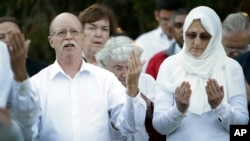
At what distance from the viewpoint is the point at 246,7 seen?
13.4 m

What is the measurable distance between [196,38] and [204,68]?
0.87 ft

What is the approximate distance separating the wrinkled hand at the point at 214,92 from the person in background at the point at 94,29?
1779 mm

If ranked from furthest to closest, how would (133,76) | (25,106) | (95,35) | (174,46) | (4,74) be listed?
(174,46) → (95,35) → (133,76) → (25,106) → (4,74)

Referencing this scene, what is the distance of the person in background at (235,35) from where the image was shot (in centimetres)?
1174

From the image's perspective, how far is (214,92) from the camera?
10281mm

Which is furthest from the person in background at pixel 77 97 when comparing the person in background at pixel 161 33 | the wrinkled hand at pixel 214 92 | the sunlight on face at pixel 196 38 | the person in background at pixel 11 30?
the person in background at pixel 161 33

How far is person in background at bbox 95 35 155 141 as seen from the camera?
11.0 metres

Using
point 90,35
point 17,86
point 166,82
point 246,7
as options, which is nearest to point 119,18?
point 246,7

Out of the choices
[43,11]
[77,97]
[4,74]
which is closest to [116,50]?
[77,97]

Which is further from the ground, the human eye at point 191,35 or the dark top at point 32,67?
the human eye at point 191,35

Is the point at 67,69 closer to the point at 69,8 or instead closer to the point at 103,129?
the point at 103,129

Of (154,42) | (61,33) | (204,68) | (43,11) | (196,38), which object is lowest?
(154,42)

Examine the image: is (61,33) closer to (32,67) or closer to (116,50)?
(116,50)

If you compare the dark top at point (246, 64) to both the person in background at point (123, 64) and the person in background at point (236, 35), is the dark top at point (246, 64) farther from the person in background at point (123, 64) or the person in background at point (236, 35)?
the person in background at point (123, 64)
